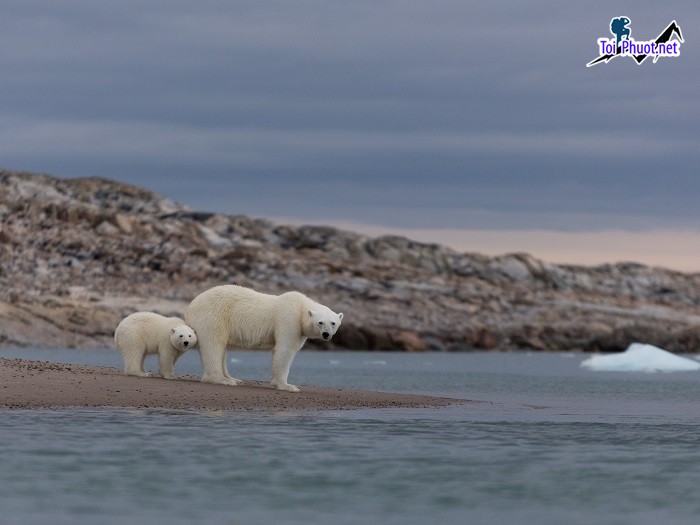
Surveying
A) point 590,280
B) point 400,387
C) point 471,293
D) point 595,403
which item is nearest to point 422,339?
point 471,293

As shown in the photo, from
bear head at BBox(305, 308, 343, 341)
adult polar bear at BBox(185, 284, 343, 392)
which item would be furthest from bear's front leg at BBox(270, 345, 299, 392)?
bear head at BBox(305, 308, 343, 341)

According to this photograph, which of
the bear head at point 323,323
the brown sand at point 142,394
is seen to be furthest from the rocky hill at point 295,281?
the bear head at point 323,323

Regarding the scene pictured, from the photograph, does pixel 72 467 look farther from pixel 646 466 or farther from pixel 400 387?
pixel 400 387

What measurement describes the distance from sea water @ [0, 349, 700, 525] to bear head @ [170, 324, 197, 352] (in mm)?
3057

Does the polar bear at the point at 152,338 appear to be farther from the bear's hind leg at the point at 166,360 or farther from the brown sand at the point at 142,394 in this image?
the brown sand at the point at 142,394

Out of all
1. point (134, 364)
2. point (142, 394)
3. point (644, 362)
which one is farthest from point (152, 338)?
point (644, 362)

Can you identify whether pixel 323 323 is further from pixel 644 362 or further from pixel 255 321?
pixel 644 362

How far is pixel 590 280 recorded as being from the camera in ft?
546

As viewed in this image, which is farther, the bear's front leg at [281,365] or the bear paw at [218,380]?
the bear paw at [218,380]

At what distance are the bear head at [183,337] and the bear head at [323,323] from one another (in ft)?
9.25

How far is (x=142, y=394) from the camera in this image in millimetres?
28281

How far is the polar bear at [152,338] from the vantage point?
98.6ft

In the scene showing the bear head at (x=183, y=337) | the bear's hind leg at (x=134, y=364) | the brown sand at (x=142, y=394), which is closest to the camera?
the brown sand at (x=142, y=394)

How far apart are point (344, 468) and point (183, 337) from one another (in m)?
10.5
